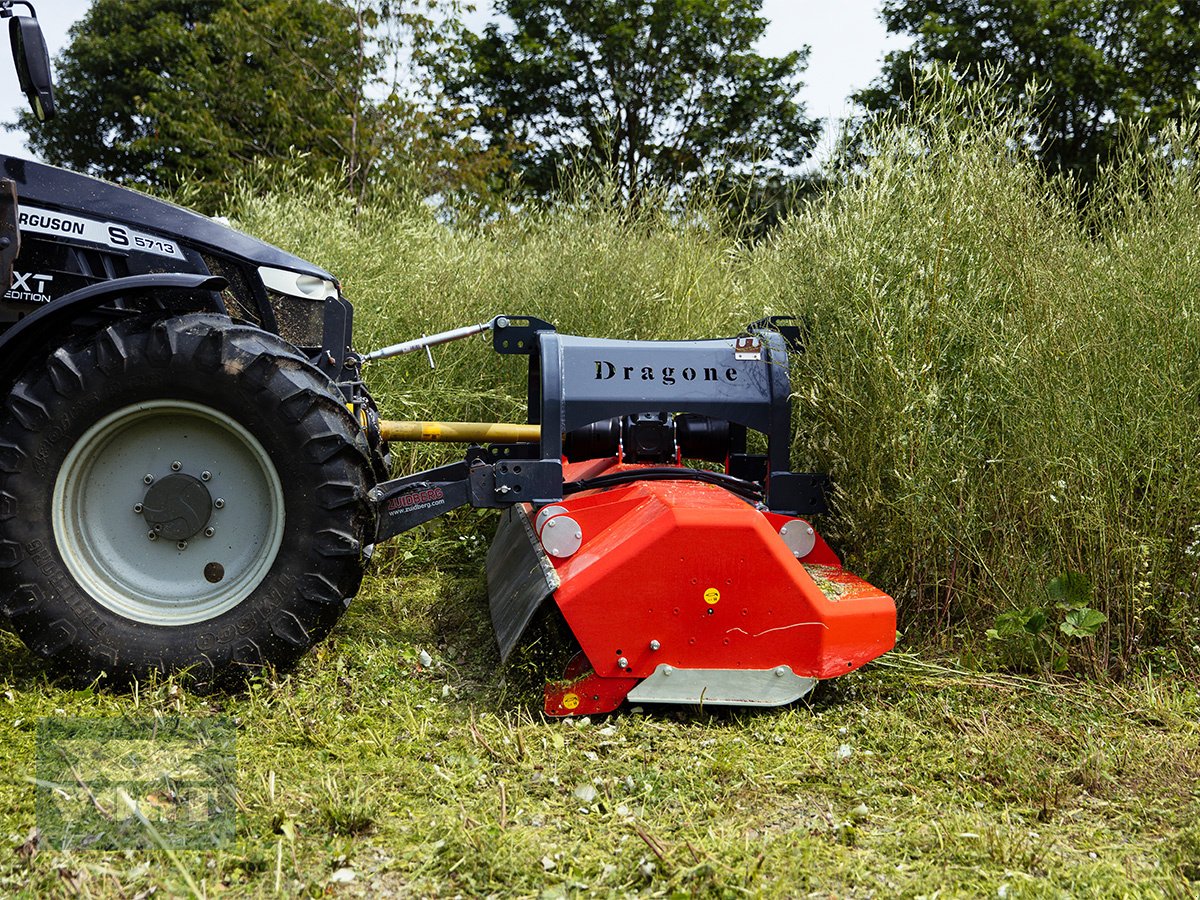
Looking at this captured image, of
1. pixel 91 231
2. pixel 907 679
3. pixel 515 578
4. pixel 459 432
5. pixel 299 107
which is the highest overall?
pixel 299 107

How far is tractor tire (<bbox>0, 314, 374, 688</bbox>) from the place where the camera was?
312 centimetres

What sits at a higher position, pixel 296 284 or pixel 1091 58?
pixel 1091 58

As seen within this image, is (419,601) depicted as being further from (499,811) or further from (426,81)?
(426,81)

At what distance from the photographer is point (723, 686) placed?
10.4 ft

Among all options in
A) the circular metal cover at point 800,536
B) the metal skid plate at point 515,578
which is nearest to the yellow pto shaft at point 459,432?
the metal skid plate at point 515,578

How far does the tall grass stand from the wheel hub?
2173 millimetres

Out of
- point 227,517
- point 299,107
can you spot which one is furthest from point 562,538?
point 299,107

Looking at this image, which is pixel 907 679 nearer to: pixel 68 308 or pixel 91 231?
pixel 68 308

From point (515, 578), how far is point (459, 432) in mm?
760

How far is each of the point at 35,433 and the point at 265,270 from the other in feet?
3.52

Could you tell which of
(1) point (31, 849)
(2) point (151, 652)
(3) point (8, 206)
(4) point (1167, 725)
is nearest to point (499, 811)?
(1) point (31, 849)

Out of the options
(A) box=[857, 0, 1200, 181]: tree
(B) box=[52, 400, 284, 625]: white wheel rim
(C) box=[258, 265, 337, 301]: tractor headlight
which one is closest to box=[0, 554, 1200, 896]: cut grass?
(B) box=[52, 400, 284, 625]: white wheel rim

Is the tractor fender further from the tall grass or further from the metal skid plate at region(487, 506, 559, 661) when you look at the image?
the tall grass

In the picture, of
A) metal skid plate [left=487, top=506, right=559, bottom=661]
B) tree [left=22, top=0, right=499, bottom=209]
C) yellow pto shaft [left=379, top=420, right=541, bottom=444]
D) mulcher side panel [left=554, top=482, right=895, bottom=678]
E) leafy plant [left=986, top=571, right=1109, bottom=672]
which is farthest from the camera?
Answer: tree [left=22, top=0, right=499, bottom=209]
